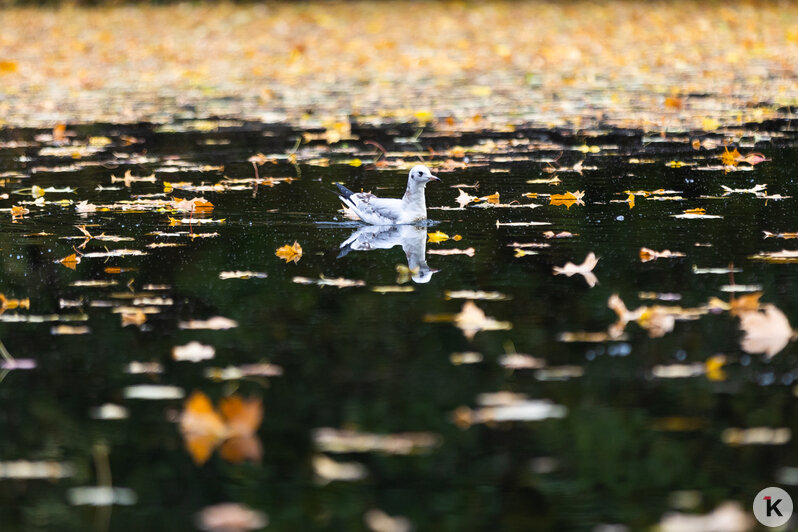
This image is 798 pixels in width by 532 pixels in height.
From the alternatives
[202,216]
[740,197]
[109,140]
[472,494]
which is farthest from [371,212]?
[109,140]

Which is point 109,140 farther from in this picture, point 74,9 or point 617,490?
point 74,9

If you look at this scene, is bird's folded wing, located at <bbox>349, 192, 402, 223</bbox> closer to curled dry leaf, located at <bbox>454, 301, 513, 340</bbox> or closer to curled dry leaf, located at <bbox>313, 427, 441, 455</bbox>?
curled dry leaf, located at <bbox>454, 301, 513, 340</bbox>

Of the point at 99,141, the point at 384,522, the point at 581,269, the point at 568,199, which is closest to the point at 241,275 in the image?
the point at 581,269

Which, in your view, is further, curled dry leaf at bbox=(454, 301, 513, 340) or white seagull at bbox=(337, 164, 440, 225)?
white seagull at bbox=(337, 164, 440, 225)

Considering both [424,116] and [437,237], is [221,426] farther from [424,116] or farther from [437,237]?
[424,116]

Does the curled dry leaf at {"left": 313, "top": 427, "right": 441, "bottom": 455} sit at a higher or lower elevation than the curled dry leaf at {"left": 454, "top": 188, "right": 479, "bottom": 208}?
lower

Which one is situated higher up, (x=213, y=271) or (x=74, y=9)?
(x=74, y=9)

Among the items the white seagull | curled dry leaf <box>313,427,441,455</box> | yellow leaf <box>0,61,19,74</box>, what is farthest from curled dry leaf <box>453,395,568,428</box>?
yellow leaf <box>0,61,19,74</box>
